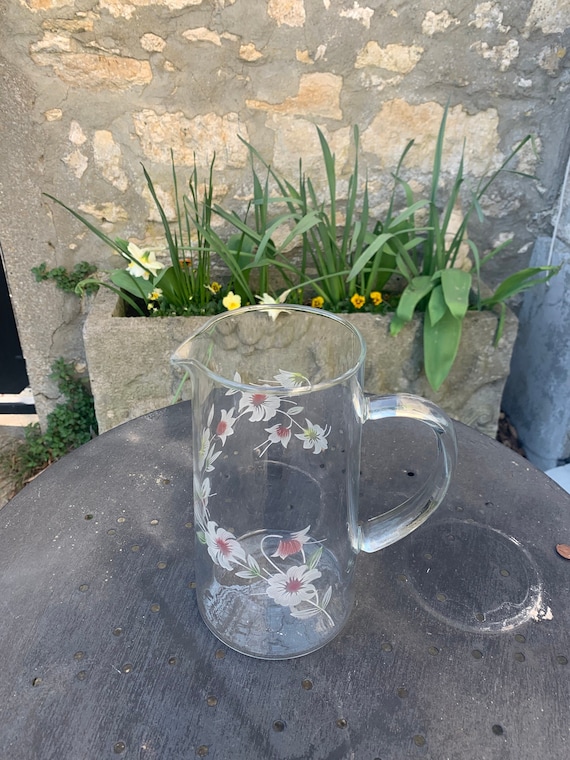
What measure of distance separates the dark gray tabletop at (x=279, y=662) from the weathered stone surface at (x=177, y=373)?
2.18 ft

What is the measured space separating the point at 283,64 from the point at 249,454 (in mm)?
1208

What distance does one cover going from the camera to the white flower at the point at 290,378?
2.46ft

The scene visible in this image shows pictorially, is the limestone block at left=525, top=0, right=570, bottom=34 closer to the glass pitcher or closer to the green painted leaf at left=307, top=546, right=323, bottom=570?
the glass pitcher

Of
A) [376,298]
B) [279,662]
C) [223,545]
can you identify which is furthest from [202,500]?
[376,298]

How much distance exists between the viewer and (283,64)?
1521 mm

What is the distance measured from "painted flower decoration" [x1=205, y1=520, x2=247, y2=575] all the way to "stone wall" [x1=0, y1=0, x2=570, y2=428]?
4.03ft

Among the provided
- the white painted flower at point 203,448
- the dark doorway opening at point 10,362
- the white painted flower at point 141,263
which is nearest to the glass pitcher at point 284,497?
the white painted flower at point 203,448

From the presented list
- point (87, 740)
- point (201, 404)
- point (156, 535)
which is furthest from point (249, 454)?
point (87, 740)

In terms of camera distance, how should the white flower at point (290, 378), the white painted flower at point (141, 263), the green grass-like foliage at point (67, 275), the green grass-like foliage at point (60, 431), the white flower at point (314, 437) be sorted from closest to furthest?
the white flower at point (314, 437) < the white flower at point (290, 378) < the white painted flower at point (141, 263) < the green grass-like foliage at point (67, 275) < the green grass-like foliage at point (60, 431)

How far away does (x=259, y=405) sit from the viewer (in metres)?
0.63

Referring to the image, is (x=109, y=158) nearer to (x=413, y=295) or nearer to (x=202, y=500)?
(x=413, y=295)

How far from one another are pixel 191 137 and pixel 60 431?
93 cm

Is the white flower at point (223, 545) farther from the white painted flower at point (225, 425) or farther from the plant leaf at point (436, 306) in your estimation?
the plant leaf at point (436, 306)

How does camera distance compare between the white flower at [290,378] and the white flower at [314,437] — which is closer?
the white flower at [314,437]
